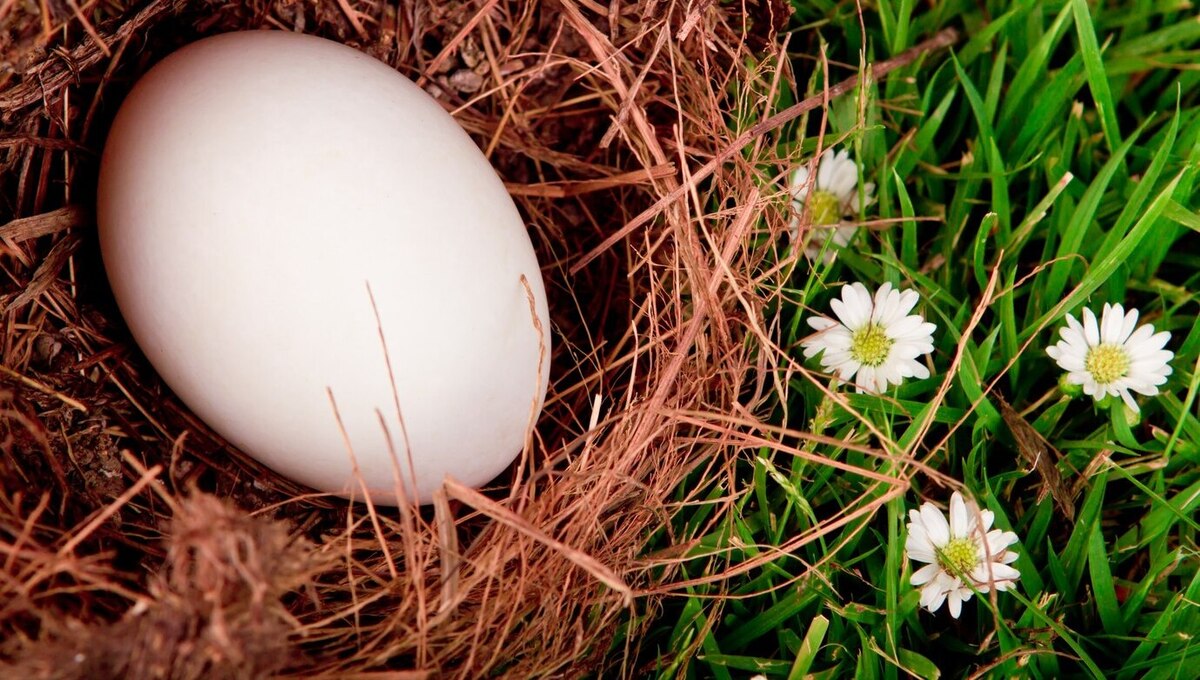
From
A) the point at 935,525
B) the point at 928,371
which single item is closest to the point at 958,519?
the point at 935,525

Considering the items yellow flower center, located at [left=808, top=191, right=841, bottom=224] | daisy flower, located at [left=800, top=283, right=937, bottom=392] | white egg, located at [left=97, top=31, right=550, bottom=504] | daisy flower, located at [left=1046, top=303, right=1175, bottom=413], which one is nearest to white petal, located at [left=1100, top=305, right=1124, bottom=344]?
daisy flower, located at [left=1046, top=303, right=1175, bottom=413]

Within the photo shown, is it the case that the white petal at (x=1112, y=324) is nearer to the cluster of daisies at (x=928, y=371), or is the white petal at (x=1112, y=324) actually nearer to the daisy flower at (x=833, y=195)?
the cluster of daisies at (x=928, y=371)

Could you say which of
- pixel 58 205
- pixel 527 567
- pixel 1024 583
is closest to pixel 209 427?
pixel 58 205

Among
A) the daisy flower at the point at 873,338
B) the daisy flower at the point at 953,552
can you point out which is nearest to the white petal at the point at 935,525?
the daisy flower at the point at 953,552

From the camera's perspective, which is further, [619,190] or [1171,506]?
[619,190]

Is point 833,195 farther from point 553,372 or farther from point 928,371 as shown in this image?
point 553,372

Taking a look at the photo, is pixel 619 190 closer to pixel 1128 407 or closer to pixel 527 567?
pixel 527 567

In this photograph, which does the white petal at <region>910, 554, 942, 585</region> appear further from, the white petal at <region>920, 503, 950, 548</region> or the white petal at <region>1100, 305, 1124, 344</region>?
the white petal at <region>1100, 305, 1124, 344</region>
